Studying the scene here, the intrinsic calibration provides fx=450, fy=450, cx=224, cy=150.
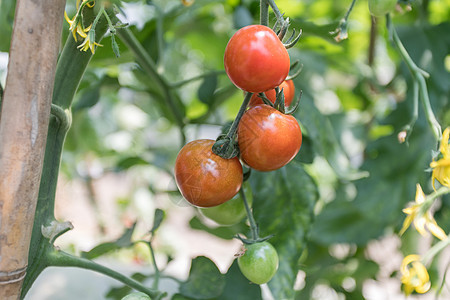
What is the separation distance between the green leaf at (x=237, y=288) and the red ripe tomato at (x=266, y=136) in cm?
17

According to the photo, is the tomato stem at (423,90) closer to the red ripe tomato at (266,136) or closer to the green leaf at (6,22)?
the red ripe tomato at (266,136)

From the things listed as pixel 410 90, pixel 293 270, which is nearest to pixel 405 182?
pixel 410 90

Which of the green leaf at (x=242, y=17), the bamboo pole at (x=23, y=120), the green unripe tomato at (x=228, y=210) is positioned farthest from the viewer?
the green leaf at (x=242, y=17)

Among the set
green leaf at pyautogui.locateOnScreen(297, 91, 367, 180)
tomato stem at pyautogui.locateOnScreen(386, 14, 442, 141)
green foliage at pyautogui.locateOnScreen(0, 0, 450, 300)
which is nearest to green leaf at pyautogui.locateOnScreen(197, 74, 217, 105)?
green foliage at pyautogui.locateOnScreen(0, 0, 450, 300)

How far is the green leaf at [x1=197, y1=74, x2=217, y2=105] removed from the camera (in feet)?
1.83

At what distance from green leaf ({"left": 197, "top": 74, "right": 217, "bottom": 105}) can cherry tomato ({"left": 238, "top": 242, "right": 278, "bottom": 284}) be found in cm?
29

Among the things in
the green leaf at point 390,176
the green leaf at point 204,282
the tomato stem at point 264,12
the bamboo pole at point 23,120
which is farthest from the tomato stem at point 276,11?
the green leaf at point 390,176

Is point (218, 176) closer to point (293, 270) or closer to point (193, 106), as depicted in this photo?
point (293, 270)

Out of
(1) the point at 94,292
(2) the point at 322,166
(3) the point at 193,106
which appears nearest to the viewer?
(1) the point at 94,292

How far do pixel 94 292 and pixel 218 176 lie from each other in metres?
0.36

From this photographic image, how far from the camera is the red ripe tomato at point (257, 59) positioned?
9.5 inches

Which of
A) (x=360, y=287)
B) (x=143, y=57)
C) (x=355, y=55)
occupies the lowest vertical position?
(x=360, y=287)

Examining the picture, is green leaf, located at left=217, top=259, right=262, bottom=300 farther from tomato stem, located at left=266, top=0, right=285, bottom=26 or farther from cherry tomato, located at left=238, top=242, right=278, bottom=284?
tomato stem, located at left=266, top=0, right=285, bottom=26

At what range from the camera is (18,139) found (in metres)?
0.24
